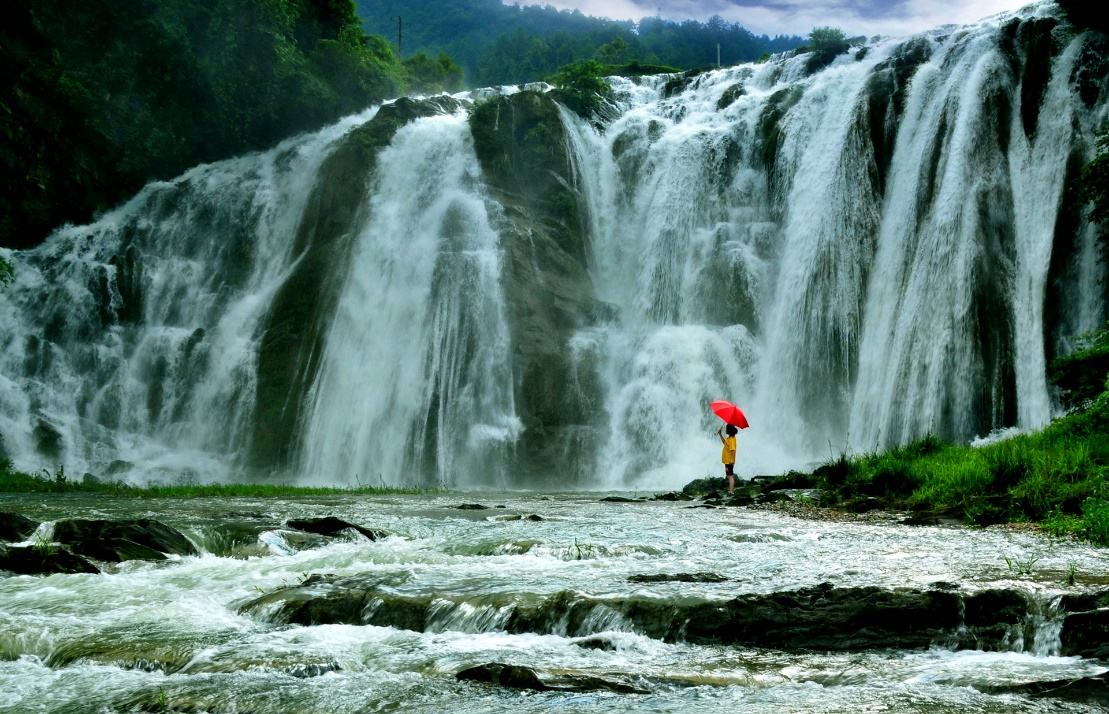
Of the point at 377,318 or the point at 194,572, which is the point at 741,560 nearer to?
the point at 194,572

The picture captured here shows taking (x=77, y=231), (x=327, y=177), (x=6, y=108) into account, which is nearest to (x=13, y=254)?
(x=77, y=231)

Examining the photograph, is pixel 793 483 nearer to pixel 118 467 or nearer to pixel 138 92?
pixel 118 467

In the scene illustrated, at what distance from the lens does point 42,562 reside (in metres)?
8.97

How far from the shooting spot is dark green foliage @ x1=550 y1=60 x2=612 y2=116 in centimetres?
3497

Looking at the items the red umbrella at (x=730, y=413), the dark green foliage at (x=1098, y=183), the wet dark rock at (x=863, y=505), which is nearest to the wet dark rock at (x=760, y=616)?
the wet dark rock at (x=863, y=505)

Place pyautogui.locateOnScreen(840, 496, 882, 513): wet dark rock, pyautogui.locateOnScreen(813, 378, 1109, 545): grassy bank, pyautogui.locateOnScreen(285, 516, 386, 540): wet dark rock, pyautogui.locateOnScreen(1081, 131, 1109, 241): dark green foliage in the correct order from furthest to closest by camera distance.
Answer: pyautogui.locateOnScreen(1081, 131, 1109, 241): dark green foliage
pyautogui.locateOnScreen(840, 496, 882, 513): wet dark rock
pyautogui.locateOnScreen(285, 516, 386, 540): wet dark rock
pyautogui.locateOnScreen(813, 378, 1109, 545): grassy bank

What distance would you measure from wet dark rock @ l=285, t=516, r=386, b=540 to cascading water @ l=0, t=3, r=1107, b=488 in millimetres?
14337

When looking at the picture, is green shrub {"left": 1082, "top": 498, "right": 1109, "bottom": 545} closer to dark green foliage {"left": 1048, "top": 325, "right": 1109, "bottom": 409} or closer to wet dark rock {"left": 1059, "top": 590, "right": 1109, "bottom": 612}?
wet dark rock {"left": 1059, "top": 590, "right": 1109, "bottom": 612}

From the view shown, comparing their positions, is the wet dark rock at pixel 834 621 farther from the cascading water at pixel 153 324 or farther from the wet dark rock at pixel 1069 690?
the cascading water at pixel 153 324

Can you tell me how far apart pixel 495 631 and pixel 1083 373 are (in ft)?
43.2

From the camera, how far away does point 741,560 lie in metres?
8.84

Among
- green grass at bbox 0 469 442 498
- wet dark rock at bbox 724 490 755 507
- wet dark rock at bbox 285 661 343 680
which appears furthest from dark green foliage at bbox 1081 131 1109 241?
wet dark rock at bbox 285 661 343 680

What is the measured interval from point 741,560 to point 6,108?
113 feet

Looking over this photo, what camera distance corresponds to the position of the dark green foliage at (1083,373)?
15047 millimetres
